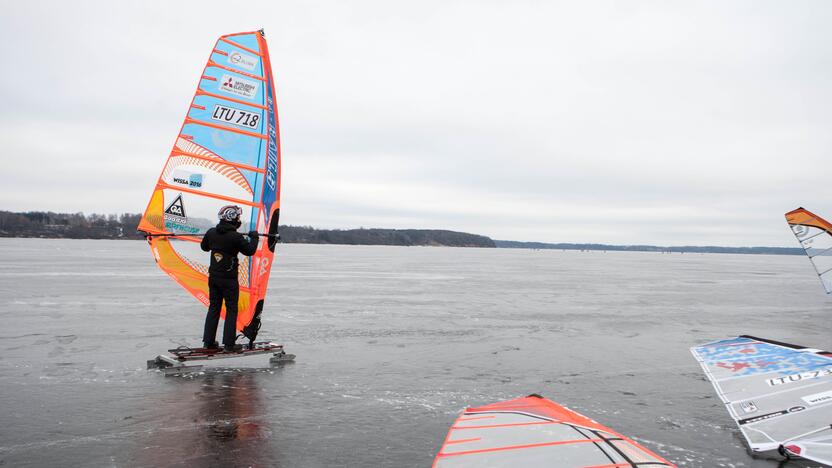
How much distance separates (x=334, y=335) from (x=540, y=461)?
6.39 metres

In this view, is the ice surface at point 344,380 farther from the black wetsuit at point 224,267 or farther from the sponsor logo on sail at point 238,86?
the sponsor logo on sail at point 238,86

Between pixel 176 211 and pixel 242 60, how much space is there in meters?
2.09

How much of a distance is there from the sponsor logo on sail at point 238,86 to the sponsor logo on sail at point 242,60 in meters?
0.18

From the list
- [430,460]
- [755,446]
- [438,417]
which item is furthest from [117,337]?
[755,446]

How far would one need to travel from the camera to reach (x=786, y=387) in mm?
4582

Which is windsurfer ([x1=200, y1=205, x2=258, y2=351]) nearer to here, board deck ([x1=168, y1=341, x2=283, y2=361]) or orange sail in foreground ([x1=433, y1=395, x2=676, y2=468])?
board deck ([x1=168, y1=341, x2=283, y2=361])

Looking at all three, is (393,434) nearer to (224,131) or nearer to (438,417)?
(438,417)

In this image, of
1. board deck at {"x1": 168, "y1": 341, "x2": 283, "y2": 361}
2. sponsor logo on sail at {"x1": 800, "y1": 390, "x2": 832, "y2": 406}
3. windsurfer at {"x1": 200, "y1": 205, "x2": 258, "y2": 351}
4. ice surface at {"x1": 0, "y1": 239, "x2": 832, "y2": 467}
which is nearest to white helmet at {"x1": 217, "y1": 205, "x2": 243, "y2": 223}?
windsurfer at {"x1": 200, "y1": 205, "x2": 258, "y2": 351}

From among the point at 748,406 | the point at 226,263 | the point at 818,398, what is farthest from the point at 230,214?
the point at 818,398

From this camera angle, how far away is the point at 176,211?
22.3ft

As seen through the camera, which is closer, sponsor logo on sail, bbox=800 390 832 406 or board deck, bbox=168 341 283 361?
sponsor logo on sail, bbox=800 390 832 406

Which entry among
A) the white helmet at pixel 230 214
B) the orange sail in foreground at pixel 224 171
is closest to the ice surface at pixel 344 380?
the orange sail in foreground at pixel 224 171

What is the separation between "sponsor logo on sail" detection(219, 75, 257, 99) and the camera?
6.98 metres

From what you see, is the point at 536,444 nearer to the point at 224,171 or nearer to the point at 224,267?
the point at 224,267
